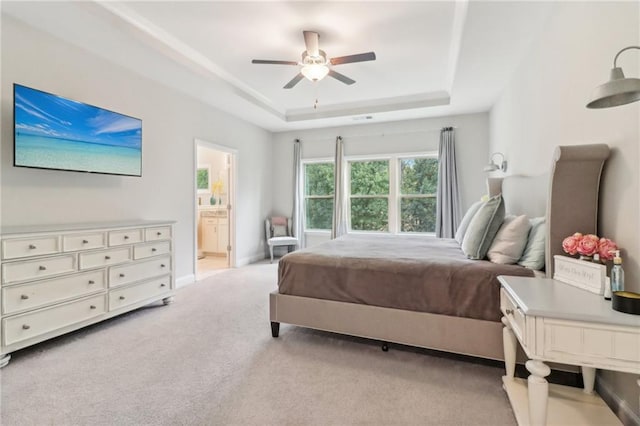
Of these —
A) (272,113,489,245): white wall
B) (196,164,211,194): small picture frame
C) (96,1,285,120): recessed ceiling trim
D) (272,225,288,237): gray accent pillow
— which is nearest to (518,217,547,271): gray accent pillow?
(272,113,489,245): white wall

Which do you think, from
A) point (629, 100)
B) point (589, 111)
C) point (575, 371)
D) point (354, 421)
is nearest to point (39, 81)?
point (354, 421)

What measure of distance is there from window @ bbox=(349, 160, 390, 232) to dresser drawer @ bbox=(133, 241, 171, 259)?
3.60 m

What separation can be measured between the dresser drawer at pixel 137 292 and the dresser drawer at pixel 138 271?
7 cm

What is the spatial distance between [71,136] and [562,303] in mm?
3759

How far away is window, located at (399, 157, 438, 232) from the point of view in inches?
218

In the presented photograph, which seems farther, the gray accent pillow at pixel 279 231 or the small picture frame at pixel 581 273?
the gray accent pillow at pixel 279 231

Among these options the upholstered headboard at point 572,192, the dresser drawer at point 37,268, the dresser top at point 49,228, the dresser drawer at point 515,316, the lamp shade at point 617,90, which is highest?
the lamp shade at point 617,90

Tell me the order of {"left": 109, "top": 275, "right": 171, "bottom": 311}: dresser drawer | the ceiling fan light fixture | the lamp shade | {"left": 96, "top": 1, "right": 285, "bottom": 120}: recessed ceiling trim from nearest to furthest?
the lamp shade, {"left": 96, "top": 1, "right": 285, "bottom": 120}: recessed ceiling trim, {"left": 109, "top": 275, "right": 171, "bottom": 311}: dresser drawer, the ceiling fan light fixture

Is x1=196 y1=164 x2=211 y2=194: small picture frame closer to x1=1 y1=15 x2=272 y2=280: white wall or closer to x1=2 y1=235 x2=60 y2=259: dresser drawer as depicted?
x1=1 y1=15 x2=272 y2=280: white wall

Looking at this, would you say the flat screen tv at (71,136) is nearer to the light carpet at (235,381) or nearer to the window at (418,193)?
the light carpet at (235,381)

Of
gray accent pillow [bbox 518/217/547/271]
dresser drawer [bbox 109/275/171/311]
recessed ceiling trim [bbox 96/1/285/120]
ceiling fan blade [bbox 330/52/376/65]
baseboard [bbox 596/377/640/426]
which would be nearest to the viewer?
baseboard [bbox 596/377/640/426]

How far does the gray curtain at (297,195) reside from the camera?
626 cm

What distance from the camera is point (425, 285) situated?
7.23ft

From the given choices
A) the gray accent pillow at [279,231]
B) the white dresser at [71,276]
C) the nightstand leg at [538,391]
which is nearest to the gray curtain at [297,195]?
the gray accent pillow at [279,231]
